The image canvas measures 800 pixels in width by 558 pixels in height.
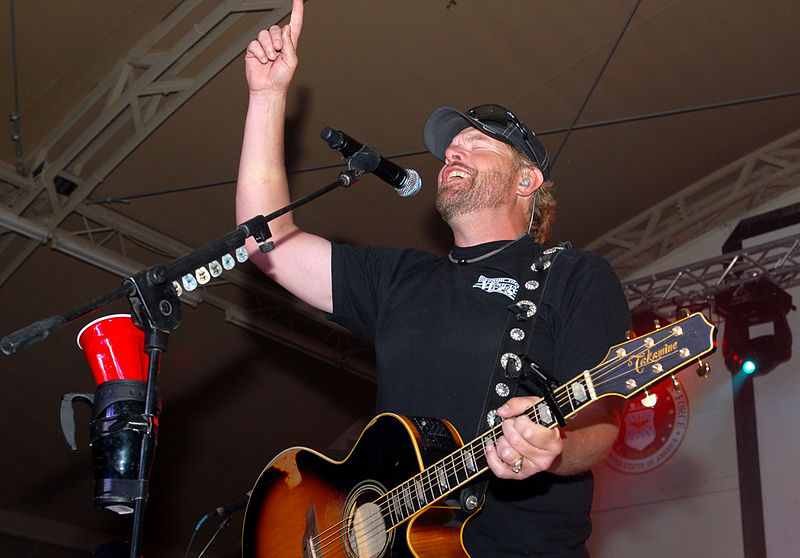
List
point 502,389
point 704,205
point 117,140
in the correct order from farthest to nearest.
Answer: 1. point 704,205
2. point 117,140
3. point 502,389

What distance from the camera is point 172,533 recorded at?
10250mm

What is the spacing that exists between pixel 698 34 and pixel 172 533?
25.8 feet

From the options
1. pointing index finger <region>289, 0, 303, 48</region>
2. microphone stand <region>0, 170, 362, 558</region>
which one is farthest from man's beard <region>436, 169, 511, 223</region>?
microphone stand <region>0, 170, 362, 558</region>

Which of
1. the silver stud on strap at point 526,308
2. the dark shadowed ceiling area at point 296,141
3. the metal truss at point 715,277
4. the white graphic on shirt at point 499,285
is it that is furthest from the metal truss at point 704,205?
the silver stud on strap at point 526,308

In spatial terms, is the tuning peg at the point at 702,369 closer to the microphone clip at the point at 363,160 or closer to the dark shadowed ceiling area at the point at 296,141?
the microphone clip at the point at 363,160

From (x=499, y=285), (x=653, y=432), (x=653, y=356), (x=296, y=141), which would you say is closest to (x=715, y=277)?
(x=653, y=432)

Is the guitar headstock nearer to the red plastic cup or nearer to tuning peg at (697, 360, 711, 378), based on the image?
tuning peg at (697, 360, 711, 378)

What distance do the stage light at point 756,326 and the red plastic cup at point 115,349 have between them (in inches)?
276

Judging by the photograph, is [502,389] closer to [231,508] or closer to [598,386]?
[598,386]

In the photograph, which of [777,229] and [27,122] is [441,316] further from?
[777,229]

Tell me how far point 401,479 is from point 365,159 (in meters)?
0.88

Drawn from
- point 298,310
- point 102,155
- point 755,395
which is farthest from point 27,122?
point 755,395

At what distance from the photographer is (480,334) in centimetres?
248

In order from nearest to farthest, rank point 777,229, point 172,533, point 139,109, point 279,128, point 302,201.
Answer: point 302,201
point 279,128
point 139,109
point 777,229
point 172,533
